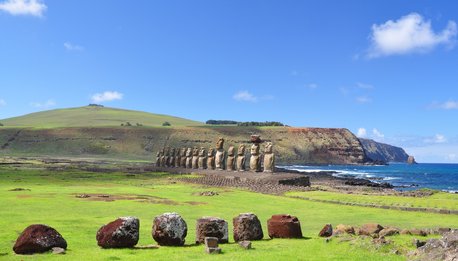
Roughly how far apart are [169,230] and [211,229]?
1.28m

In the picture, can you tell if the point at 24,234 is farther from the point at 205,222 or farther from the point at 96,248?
the point at 205,222

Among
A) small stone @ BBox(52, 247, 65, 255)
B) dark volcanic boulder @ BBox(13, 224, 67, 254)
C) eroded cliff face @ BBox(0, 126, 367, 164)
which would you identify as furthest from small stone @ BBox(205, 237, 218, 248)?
eroded cliff face @ BBox(0, 126, 367, 164)

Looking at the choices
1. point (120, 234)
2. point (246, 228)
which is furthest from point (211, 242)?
point (120, 234)

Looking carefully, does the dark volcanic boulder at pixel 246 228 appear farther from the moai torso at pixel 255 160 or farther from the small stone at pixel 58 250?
the moai torso at pixel 255 160

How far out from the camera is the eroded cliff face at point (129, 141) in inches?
5851

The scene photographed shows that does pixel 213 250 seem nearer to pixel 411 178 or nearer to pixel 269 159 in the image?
pixel 269 159

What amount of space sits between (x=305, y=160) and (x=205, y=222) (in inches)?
6944

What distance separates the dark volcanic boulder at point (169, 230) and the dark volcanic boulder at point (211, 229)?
64cm

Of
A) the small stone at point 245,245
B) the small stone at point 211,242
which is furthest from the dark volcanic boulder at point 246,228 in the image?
the small stone at point 211,242

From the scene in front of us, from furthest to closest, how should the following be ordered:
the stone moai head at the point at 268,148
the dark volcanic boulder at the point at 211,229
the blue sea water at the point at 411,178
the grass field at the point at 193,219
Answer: the blue sea water at the point at 411,178
the stone moai head at the point at 268,148
the dark volcanic boulder at the point at 211,229
the grass field at the point at 193,219

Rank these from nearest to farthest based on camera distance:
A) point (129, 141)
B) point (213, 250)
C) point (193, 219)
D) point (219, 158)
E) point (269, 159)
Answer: point (213, 250) → point (193, 219) → point (269, 159) → point (219, 158) → point (129, 141)

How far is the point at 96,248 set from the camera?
14.2 meters

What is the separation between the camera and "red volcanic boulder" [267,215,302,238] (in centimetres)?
1636

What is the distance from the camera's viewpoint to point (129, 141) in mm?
164125
